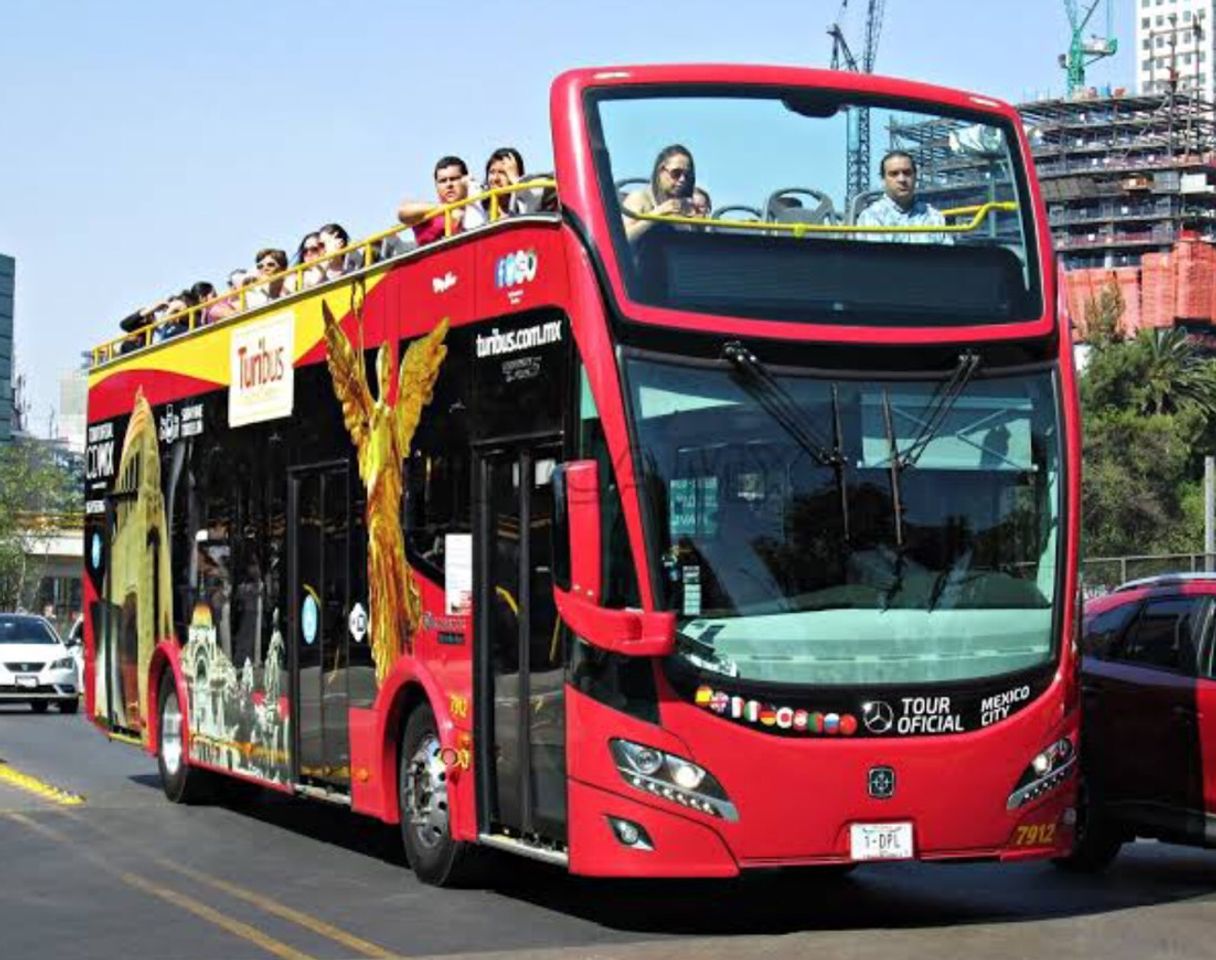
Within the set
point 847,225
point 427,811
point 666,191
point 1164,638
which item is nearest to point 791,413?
point 847,225

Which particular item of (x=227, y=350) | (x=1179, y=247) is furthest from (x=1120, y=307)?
(x=227, y=350)

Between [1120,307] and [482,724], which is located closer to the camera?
[482,724]

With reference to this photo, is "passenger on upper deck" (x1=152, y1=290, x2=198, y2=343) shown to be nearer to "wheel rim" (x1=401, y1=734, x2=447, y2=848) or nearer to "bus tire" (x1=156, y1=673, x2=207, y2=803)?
"bus tire" (x1=156, y1=673, x2=207, y2=803)

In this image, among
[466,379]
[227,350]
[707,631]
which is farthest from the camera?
[227,350]

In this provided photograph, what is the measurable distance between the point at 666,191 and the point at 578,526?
63.0 inches

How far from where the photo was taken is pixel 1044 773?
10359 millimetres

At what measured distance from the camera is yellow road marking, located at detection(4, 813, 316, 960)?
33.1 feet

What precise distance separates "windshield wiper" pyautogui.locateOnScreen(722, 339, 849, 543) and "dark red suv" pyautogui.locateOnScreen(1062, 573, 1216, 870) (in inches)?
110

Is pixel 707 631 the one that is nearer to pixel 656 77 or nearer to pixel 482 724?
pixel 482 724

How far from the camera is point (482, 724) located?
1123 centimetres

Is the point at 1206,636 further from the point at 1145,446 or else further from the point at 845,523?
the point at 1145,446

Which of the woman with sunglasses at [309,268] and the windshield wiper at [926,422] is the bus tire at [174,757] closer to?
the woman with sunglasses at [309,268]

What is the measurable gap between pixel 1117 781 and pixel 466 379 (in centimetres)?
429

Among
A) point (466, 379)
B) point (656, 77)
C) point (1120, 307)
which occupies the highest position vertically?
point (1120, 307)
